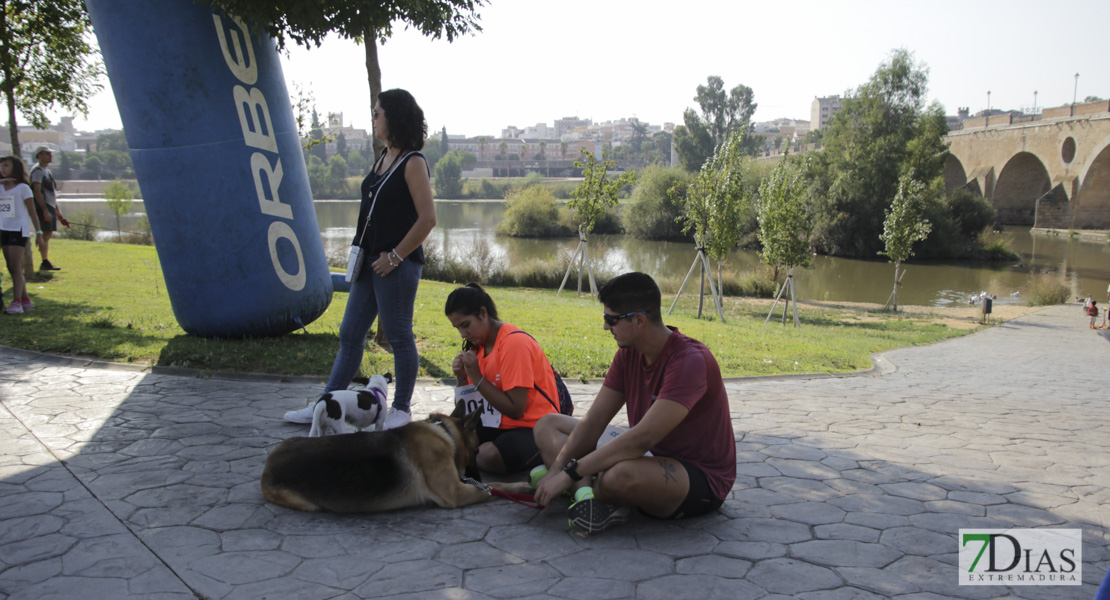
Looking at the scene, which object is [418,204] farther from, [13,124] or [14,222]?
[13,124]

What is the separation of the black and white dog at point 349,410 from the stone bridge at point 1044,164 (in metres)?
56.8

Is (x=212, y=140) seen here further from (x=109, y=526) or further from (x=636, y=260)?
(x=636, y=260)

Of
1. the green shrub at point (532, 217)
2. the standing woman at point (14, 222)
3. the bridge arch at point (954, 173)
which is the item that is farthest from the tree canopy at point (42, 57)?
the bridge arch at point (954, 173)

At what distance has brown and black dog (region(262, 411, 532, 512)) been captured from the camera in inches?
135

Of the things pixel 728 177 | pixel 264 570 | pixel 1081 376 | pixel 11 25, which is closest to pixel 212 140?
pixel 264 570

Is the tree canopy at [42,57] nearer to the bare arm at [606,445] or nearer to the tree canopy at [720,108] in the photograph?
the bare arm at [606,445]

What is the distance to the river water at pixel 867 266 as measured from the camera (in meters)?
28.2

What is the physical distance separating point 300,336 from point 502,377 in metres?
4.33

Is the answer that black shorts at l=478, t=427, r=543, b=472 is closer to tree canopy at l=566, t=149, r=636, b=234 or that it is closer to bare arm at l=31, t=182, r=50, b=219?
bare arm at l=31, t=182, r=50, b=219

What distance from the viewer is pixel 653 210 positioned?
162ft

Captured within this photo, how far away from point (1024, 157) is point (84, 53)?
63.9 meters

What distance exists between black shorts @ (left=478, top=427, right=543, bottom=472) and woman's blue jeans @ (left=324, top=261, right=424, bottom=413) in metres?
0.84

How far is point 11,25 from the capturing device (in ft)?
37.6

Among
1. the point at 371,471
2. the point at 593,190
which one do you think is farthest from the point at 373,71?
the point at 593,190
